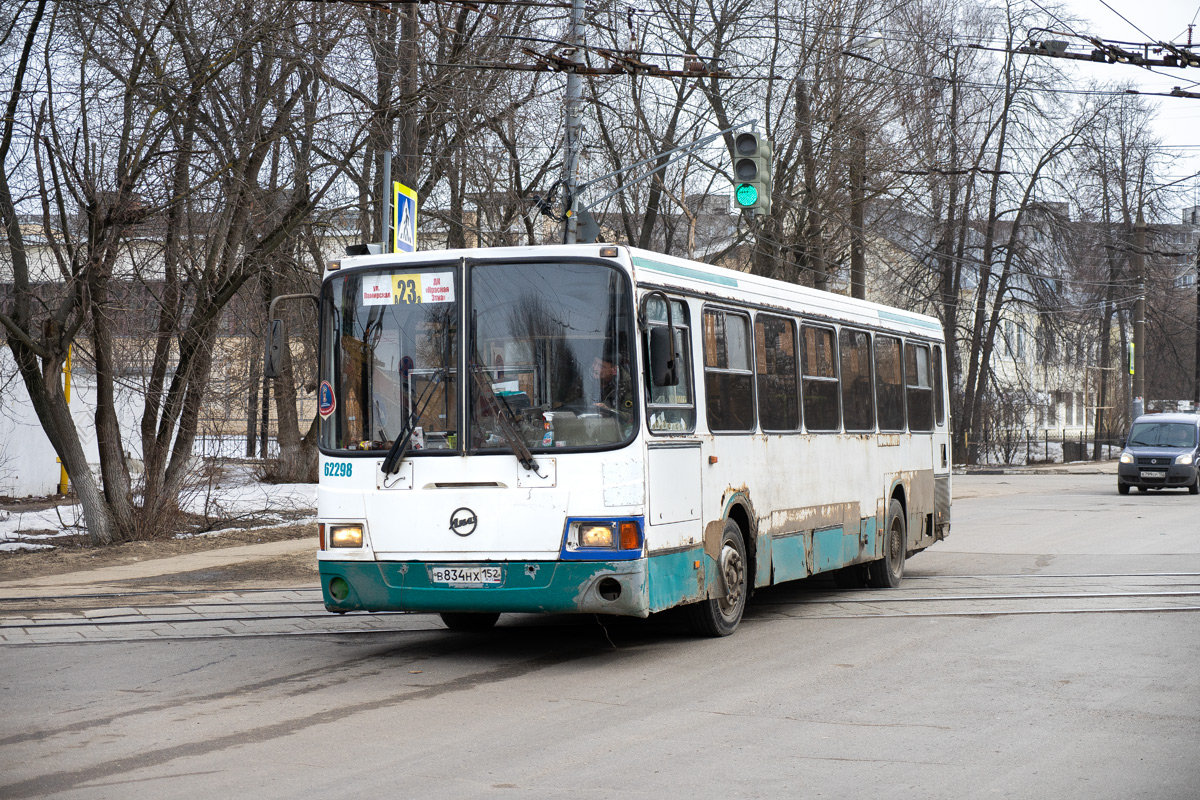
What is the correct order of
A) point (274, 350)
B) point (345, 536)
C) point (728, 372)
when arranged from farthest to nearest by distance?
1. point (728, 372)
2. point (274, 350)
3. point (345, 536)

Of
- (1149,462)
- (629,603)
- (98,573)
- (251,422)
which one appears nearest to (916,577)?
(629,603)

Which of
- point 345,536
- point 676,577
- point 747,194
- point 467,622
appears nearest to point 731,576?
point 676,577

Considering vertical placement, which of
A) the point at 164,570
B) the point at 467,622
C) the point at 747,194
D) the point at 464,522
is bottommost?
the point at 467,622

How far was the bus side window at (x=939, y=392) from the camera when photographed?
1573cm

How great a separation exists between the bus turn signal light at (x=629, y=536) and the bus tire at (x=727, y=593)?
4.41 ft

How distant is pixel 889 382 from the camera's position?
14039mm

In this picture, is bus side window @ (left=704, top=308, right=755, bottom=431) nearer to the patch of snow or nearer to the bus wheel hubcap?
the bus wheel hubcap

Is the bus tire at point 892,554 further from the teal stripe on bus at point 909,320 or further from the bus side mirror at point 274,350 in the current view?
the bus side mirror at point 274,350

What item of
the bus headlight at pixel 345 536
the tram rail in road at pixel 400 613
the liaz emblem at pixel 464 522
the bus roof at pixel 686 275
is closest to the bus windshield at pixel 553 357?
the bus roof at pixel 686 275

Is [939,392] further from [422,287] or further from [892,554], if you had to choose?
[422,287]

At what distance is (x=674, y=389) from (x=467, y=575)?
192cm

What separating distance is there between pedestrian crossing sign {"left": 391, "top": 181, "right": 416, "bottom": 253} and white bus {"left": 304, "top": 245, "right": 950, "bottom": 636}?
359 cm

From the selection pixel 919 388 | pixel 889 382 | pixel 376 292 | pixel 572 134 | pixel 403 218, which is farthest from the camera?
pixel 572 134

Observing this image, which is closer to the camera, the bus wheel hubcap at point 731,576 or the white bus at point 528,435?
the white bus at point 528,435
